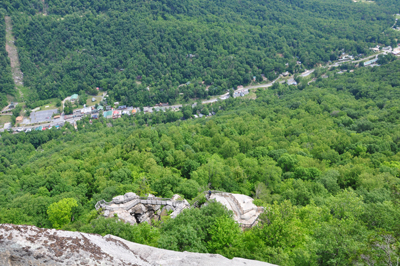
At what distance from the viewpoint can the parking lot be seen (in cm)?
12494

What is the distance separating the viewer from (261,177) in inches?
1943

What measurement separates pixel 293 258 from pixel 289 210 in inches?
193

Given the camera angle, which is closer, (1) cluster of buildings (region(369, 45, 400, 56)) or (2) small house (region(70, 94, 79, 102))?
(2) small house (region(70, 94, 79, 102))

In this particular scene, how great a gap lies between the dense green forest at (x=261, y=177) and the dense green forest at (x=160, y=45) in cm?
4227

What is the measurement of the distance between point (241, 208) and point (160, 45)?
14433 centimetres

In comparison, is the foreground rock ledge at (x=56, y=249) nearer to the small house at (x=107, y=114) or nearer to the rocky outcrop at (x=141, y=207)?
the rocky outcrop at (x=141, y=207)

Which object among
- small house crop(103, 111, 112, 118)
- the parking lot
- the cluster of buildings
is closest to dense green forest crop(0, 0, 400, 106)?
the cluster of buildings

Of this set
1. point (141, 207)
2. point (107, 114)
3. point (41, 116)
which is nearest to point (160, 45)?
point (107, 114)

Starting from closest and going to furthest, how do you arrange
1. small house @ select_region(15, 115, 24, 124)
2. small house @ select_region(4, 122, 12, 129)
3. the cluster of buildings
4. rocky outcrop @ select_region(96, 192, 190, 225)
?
1. rocky outcrop @ select_region(96, 192, 190, 225)
2. small house @ select_region(4, 122, 12, 129)
3. small house @ select_region(15, 115, 24, 124)
4. the cluster of buildings

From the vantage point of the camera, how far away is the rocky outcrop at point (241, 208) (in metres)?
33.7

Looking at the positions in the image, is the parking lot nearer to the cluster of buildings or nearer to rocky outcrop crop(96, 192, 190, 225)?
rocky outcrop crop(96, 192, 190, 225)

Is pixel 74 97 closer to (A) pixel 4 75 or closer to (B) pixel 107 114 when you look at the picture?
→ (B) pixel 107 114

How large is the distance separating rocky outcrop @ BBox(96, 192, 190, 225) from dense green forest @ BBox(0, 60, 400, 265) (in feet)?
11.2

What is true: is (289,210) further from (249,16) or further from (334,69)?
(249,16)
